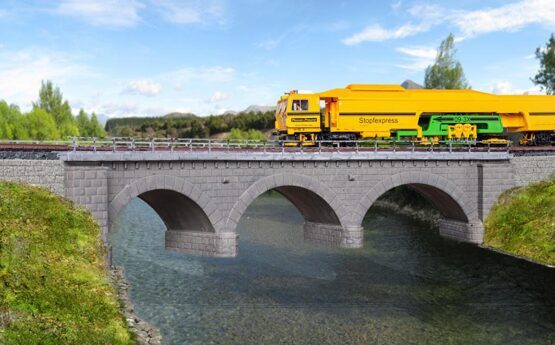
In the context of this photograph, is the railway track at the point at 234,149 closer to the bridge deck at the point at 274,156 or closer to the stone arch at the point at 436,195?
the bridge deck at the point at 274,156

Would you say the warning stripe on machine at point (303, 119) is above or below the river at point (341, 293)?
above

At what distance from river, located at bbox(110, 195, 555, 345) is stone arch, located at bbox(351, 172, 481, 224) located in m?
2.65

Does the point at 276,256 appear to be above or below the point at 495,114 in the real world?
below

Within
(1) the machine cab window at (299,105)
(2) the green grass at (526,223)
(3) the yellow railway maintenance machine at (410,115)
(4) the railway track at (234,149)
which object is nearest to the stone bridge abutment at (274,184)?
(4) the railway track at (234,149)

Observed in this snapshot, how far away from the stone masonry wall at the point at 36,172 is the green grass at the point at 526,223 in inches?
1236

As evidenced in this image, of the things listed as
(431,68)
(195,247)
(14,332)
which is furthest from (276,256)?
(431,68)

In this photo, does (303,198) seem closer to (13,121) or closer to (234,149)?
(234,149)

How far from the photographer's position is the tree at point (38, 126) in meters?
65.0

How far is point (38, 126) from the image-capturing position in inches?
2579

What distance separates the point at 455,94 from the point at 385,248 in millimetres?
13838

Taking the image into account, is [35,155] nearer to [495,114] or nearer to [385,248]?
[385,248]

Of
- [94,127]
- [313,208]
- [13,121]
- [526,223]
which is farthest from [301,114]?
[94,127]

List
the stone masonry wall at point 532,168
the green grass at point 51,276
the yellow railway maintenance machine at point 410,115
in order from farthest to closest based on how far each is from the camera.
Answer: the stone masonry wall at point 532,168
the yellow railway maintenance machine at point 410,115
the green grass at point 51,276

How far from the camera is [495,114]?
41.1m
